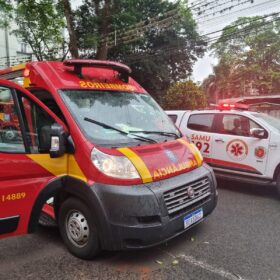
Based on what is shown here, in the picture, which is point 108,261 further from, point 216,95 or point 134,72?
point 216,95

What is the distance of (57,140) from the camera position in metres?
3.46

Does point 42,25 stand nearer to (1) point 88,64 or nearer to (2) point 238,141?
(2) point 238,141

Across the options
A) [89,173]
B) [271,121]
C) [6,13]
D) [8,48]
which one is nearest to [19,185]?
[89,173]

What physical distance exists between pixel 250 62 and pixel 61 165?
3706 centimetres

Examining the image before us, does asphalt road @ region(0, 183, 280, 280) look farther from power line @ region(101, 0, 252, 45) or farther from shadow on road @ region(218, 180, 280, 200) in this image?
power line @ region(101, 0, 252, 45)

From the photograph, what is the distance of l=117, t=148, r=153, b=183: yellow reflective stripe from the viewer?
3.50 m

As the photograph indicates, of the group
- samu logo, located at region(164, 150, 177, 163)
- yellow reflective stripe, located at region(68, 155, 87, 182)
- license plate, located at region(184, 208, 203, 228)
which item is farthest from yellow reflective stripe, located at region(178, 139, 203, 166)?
yellow reflective stripe, located at region(68, 155, 87, 182)

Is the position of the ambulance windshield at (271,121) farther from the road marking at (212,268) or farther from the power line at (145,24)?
the power line at (145,24)

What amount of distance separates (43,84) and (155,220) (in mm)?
2129

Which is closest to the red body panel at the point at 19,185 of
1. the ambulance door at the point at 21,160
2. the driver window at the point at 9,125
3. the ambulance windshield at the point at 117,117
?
the ambulance door at the point at 21,160

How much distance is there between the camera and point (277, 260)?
3689 millimetres

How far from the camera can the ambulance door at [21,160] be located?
3.29 metres

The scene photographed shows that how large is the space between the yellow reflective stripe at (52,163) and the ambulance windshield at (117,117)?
0.42 metres

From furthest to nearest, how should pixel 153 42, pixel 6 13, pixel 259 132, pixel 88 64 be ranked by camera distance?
pixel 153 42, pixel 6 13, pixel 259 132, pixel 88 64
